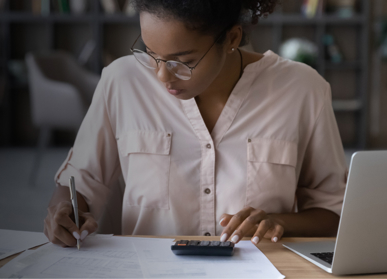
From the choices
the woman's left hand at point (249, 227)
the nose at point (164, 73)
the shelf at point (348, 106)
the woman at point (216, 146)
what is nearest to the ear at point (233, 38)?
the woman at point (216, 146)

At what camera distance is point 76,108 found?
3.29 meters

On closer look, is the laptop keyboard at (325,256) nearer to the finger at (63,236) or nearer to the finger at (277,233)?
the finger at (277,233)

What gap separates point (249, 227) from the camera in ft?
2.51

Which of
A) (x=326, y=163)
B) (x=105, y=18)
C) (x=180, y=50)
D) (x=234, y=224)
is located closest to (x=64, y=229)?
(x=234, y=224)

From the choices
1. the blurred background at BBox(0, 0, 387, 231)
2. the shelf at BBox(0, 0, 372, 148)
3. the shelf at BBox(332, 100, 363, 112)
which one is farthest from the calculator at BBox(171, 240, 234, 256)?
the shelf at BBox(332, 100, 363, 112)

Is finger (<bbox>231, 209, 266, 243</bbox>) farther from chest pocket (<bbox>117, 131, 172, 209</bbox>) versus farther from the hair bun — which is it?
the hair bun

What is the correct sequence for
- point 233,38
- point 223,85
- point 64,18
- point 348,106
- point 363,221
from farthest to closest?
point 348,106 < point 64,18 < point 223,85 < point 233,38 < point 363,221

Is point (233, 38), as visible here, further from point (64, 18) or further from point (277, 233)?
point (64, 18)

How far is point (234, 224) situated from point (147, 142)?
13.2 inches

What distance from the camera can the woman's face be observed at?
0.83 metres

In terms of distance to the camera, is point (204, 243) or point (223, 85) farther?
point (223, 85)

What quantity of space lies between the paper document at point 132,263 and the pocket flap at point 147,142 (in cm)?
30

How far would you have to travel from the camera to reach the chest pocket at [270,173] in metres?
1.00

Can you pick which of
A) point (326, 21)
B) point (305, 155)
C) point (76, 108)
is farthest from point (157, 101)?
point (326, 21)
